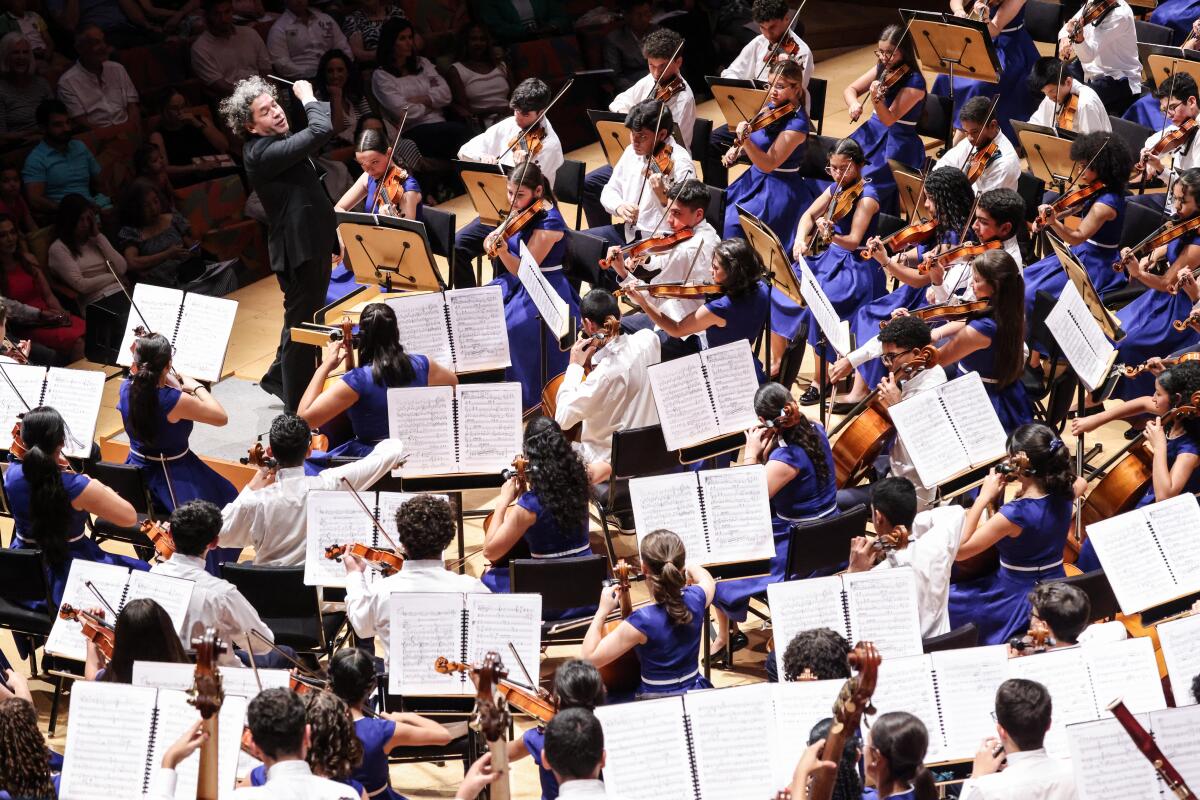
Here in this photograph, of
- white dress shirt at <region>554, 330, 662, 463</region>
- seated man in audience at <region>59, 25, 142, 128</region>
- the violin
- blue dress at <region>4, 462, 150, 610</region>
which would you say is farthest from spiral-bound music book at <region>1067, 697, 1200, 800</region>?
seated man in audience at <region>59, 25, 142, 128</region>

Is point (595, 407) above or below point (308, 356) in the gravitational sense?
below

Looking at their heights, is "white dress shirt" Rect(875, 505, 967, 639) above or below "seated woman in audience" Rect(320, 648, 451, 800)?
above

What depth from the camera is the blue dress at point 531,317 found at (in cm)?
758

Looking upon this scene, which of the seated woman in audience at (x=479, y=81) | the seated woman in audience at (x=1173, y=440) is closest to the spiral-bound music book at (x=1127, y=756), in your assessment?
the seated woman in audience at (x=1173, y=440)

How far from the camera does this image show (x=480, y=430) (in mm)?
6047

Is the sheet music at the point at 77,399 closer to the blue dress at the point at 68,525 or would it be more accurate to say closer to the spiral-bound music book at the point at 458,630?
the blue dress at the point at 68,525

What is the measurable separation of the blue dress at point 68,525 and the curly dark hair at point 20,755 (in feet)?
5.05

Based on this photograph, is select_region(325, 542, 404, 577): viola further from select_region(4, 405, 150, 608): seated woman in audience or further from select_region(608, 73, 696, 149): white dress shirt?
select_region(608, 73, 696, 149): white dress shirt

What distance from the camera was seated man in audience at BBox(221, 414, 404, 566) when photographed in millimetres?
5703

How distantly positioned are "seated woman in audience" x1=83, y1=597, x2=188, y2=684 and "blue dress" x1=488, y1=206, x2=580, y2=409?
310 centimetres

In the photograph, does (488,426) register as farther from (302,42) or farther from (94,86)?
(302,42)

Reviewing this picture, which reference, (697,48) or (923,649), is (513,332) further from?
(697,48)

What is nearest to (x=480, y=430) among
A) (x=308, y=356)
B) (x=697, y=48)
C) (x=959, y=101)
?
(x=308, y=356)

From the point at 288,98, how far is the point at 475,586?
17.5ft
